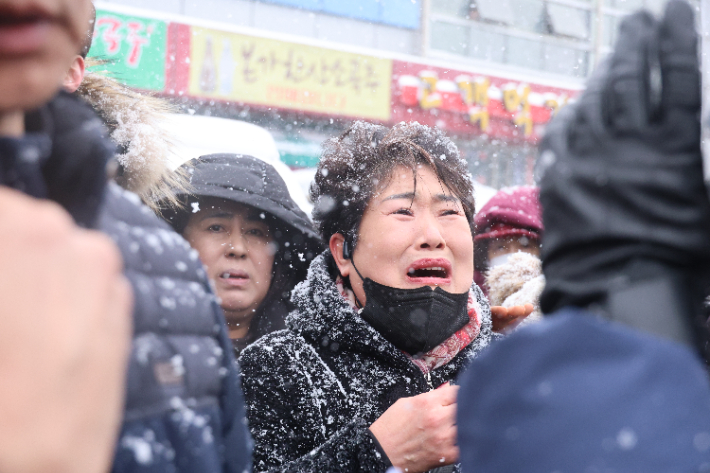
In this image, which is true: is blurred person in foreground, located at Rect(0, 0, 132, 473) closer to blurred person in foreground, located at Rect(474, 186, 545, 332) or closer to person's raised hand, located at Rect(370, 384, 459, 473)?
person's raised hand, located at Rect(370, 384, 459, 473)

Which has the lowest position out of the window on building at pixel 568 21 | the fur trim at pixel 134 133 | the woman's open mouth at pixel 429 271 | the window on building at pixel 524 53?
the woman's open mouth at pixel 429 271

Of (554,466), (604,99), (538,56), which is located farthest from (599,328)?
(538,56)

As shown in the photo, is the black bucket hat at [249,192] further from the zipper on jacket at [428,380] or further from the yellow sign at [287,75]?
the yellow sign at [287,75]

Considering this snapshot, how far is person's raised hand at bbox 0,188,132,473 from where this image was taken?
1.69ft

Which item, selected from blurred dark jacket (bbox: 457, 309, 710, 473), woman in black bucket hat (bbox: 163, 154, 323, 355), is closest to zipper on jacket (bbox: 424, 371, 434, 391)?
woman in black bucket hat (bbox: 163, 154, 323, 355)

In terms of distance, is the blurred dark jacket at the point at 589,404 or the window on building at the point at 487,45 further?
the window on building at the point at 487,45

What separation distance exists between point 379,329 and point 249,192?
92 cm

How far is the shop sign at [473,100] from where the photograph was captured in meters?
12.6

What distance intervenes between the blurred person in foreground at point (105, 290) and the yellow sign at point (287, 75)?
1032cm

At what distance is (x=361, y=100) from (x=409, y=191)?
10331mm

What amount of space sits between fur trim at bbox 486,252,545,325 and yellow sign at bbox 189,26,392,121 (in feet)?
28.4

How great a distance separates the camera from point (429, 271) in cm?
201

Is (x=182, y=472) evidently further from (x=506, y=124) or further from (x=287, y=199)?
(x=506, y=124)

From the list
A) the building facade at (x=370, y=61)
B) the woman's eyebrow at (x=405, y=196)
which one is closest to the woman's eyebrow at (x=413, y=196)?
the woman's eyebrow at (x=405, y=196)
